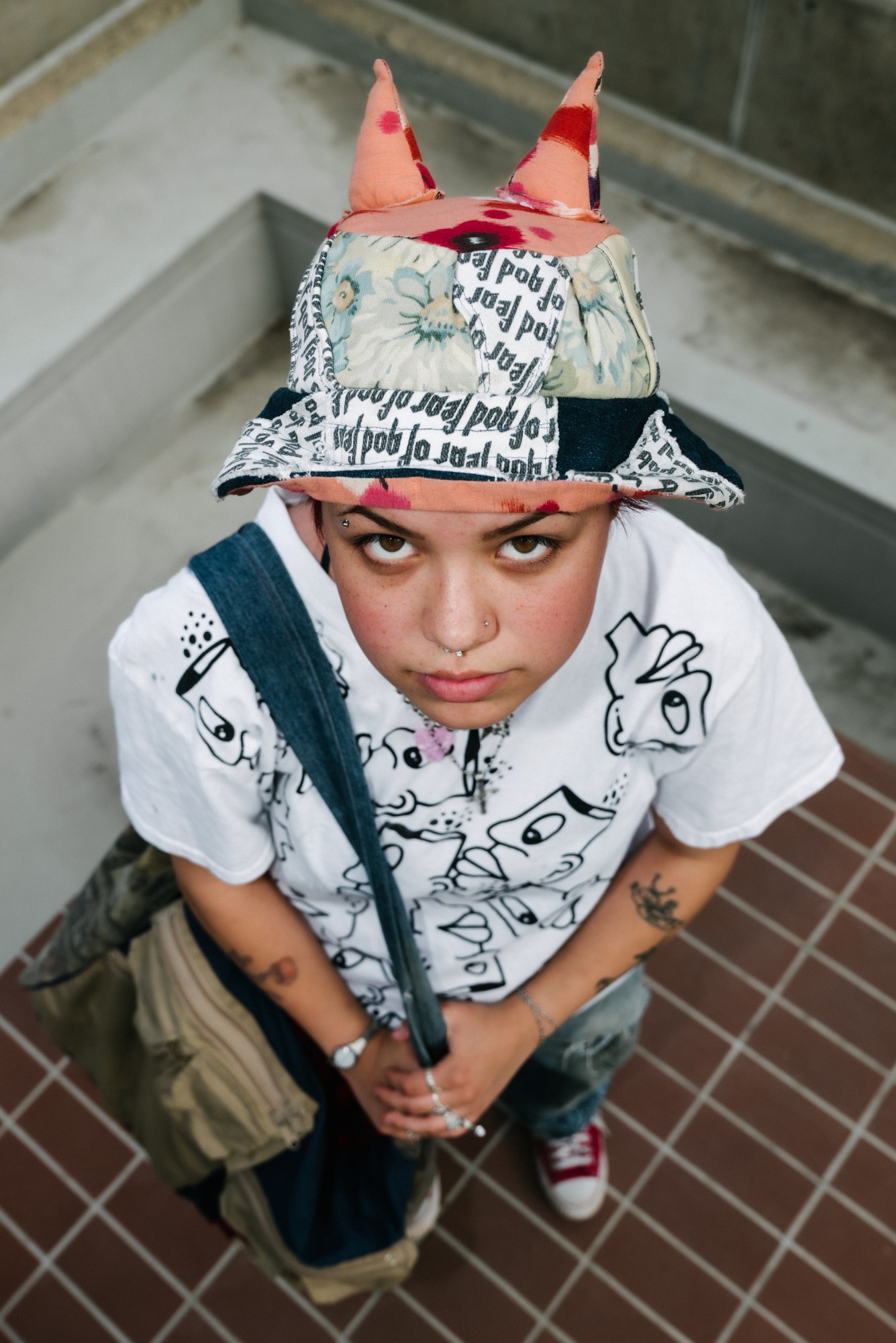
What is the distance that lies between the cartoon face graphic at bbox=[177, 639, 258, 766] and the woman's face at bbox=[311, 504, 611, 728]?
0.62 feet

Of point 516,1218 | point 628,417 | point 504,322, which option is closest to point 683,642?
point 628,417

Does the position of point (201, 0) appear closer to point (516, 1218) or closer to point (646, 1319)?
point (516, 1218)

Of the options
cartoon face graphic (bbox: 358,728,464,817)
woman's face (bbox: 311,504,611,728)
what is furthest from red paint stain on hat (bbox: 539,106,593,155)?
cartoon face graphic (bbox: 358,728,464,817)

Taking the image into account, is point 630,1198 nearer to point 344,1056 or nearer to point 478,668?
point 344,1056

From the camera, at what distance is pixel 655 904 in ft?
4.86

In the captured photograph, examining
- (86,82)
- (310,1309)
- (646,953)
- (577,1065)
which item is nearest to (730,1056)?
(577,1065)

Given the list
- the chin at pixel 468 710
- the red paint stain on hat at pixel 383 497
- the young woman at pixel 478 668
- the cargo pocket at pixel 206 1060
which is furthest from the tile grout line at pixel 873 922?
the red paint stain on hat at pixel 383 497

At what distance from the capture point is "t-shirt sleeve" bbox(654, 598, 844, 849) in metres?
1.24

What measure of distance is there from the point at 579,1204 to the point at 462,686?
1349 mm

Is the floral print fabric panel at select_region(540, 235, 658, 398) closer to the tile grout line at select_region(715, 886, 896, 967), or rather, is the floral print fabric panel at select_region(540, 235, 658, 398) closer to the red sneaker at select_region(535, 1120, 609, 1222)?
the red sneaker at select_region(535, 1120, 609, 1222)

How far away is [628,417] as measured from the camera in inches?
36.4

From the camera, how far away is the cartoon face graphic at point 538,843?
4.18 feet

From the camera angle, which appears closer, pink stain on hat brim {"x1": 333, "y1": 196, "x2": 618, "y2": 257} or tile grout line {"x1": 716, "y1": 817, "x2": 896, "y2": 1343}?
pink stain on hat brim {"x1": 333, "y1": 196, "x2": 618, "y2": 257}

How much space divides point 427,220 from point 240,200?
2.12m
